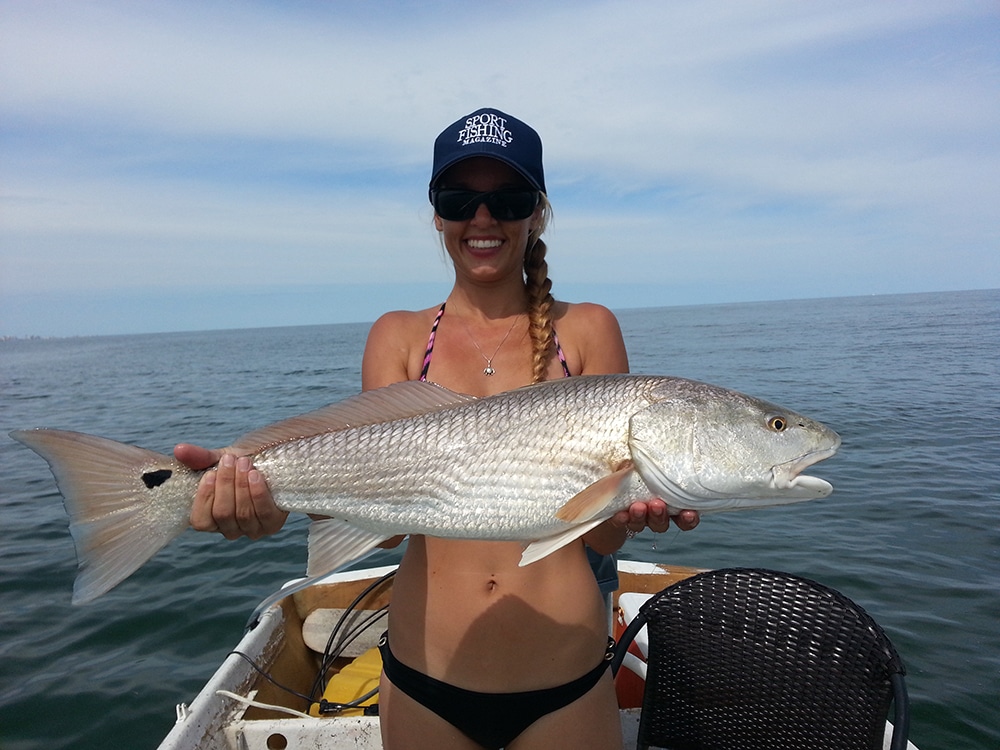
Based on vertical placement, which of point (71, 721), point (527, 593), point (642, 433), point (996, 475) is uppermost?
point (642, 433)

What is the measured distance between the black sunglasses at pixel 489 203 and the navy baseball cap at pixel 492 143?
0.07m

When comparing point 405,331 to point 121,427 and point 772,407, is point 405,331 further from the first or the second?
point 121,427

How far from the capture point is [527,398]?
110 inches

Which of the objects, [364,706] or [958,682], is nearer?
[364,706]

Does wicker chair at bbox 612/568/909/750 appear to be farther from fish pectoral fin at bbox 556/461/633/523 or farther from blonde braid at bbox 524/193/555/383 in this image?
blonde braid at bbox 524/193/555/383

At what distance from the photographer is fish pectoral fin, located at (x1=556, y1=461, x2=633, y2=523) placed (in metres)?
2.50

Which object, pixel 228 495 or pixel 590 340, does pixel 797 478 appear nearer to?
pixel 590 340

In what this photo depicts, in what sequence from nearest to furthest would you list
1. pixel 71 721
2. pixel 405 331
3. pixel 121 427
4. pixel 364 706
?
pixel 405 331, pixel 364 706, pixel 71 721, pixel 121 427

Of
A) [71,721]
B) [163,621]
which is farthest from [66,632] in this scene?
[71,721]

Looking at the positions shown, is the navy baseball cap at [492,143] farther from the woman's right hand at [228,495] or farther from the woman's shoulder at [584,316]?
the woman's right hand at [228,495]

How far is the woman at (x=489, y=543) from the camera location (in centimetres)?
266

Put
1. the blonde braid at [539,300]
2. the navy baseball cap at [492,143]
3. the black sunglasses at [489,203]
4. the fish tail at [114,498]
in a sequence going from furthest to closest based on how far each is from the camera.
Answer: the blonde braid at [539,300] → the black sunglasses at [489,203] → the navy baseball cap at [492,143] → the fish tail at [114,498]

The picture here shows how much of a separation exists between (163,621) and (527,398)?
23.4ft

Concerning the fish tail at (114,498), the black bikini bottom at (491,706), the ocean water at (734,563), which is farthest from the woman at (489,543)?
the ocean water at (734,563)
